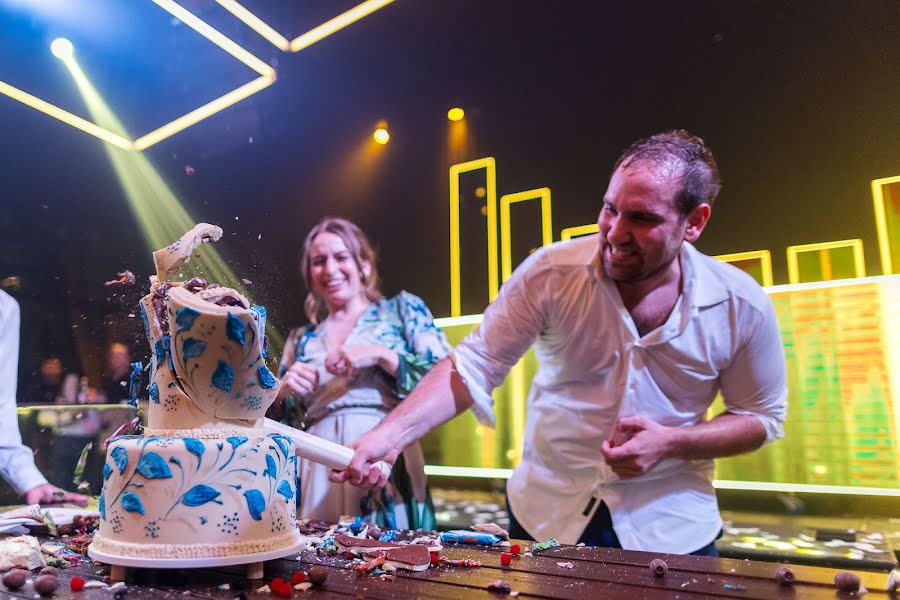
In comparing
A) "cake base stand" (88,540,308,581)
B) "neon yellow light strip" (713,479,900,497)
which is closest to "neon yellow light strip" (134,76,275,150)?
"cake base stand" (88,540,308,581)

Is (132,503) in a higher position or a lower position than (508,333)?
lower

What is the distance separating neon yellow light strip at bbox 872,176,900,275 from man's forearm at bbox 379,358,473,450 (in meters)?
1.37

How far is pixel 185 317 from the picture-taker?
2.85 feet

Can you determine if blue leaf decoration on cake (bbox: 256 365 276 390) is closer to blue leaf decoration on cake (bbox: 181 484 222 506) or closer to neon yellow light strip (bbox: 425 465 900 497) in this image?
blue leaf decoration on cake (bbox: 181 484 222 506)

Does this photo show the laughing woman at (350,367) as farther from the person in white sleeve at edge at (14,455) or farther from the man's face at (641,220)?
the person in white sleeve at edge at (14,455)

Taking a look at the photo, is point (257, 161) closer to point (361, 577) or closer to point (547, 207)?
point (547, 207)

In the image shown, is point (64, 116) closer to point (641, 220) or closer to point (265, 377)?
point (265, 377)

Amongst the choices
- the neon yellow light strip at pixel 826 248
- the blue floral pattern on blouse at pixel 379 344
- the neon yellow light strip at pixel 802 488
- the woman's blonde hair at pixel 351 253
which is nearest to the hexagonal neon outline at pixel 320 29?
the woman's blonde hair at pixel 351 253

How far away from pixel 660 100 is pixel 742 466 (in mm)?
1350

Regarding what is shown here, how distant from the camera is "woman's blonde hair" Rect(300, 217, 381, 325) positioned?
2.11 meters

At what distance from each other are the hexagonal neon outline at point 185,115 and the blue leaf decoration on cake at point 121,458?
1.72m

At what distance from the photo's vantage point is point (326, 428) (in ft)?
6.15

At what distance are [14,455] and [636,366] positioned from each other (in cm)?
199

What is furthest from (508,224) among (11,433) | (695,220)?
(11,433)
